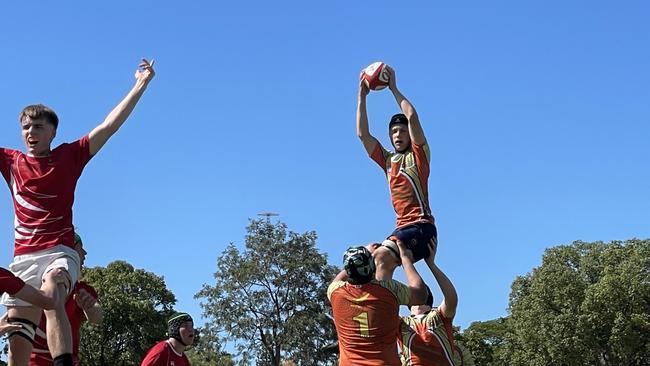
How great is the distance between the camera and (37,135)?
8039 mm

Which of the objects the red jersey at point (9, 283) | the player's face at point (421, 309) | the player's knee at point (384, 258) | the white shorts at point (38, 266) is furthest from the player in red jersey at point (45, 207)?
the player's face at point (421, 309)

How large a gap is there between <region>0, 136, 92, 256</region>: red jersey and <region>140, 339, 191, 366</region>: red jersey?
4.15 meters

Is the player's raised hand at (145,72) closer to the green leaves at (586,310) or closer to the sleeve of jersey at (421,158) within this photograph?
the sleeve of jersey at (421,158)

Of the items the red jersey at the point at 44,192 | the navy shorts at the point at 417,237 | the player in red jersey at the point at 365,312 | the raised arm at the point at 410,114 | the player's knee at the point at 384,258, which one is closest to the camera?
the red jersey at the point at 44,192

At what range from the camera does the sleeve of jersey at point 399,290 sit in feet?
26.5

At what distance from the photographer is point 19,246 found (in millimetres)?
7812

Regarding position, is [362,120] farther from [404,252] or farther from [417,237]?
[404,252]

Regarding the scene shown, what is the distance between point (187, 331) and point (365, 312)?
495 centimetres

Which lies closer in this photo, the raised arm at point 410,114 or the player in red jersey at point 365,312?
the player in red jersey at point 365,312

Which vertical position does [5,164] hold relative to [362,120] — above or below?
below

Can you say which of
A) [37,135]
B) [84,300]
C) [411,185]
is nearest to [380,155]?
[411,185]

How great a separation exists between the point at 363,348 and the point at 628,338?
6138 cm

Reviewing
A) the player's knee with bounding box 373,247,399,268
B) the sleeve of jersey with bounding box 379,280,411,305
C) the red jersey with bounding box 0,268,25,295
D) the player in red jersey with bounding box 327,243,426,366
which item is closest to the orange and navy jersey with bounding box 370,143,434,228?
the player's knee with bounding box 373,247,399,268

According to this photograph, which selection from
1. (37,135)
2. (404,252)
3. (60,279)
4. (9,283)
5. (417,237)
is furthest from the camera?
(417,237)
